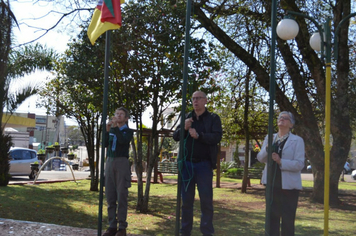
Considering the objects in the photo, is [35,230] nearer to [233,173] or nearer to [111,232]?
[111,232]

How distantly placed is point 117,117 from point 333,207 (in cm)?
941

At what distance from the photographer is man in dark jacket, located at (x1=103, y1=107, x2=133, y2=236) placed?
243 inches

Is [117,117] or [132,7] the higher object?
[132,7]

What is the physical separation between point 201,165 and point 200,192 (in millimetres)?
340

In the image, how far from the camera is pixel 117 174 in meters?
6.23

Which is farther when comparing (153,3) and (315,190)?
(315,190)

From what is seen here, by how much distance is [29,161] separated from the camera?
71.3 ft

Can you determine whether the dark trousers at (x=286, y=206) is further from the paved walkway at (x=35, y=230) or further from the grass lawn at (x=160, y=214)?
the paved walkway at (x=35, y=230)

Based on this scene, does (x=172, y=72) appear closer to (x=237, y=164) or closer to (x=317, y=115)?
(x=317, y=115)

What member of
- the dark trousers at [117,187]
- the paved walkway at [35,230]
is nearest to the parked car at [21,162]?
the paved walkway at [35,230]

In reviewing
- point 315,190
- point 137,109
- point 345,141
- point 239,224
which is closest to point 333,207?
point 315,190

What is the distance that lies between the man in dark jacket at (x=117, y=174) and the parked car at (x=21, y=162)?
1614cm

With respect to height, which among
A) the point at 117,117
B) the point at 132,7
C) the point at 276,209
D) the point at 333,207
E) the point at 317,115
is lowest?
the point at 333,207

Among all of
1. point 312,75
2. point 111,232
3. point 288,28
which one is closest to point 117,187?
point 111,232
